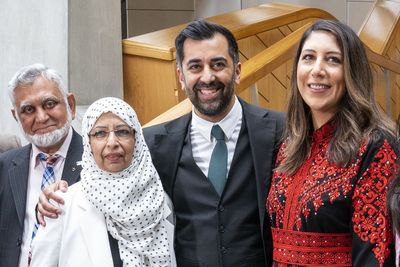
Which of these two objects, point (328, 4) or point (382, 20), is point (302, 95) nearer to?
point (382, 20)

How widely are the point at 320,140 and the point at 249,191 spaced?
44cm

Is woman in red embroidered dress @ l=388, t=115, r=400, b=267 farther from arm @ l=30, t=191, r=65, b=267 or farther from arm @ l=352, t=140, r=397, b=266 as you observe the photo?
arm @ l=30, t=191, r=65, b=267

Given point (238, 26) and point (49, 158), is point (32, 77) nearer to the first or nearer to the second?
point (49, 158)

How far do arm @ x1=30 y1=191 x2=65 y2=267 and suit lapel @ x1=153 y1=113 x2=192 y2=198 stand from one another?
0.49 m

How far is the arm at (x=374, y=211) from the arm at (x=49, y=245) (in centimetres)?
112

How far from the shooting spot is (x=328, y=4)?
9070mm

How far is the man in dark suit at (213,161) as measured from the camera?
304cm

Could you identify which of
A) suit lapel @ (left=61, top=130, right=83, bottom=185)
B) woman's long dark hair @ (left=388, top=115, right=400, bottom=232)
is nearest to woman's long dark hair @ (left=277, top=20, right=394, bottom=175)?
woman's long dark hair @ (left=388, top=115, right=400, bottom=232)

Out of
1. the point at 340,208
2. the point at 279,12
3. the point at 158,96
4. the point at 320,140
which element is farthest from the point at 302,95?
the point at 279,12

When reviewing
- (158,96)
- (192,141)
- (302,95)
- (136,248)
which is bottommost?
(158,96)

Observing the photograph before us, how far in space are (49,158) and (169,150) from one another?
0.56 m

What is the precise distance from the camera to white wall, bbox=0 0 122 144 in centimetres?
561

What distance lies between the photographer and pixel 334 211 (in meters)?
2.60

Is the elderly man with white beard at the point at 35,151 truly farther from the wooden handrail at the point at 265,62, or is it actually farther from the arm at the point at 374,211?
the wooden handrail at the point at 265,62
